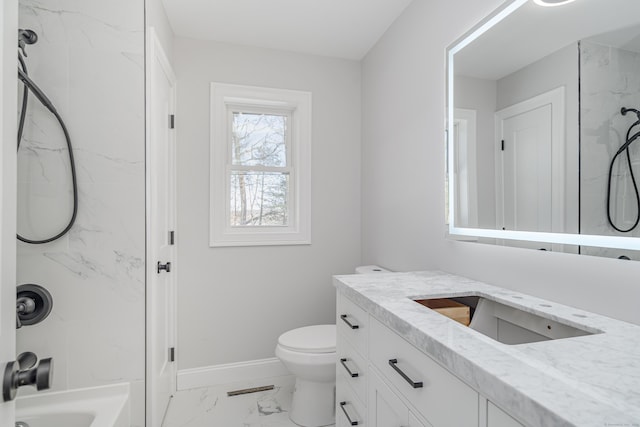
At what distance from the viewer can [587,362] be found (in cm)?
68

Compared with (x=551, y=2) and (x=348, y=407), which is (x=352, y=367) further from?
(x=551, y=2)

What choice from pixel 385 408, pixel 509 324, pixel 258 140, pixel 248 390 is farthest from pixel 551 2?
pixel 248 390

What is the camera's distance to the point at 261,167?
263cm

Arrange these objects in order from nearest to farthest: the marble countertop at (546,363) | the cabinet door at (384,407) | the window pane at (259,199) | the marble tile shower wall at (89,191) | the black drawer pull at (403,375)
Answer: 1. the marble countertop at (546,363)
2. the black drawer pull at (403,375)
3. the cabinet door at (384,407)
4. the marble tile shower wall at (89,191)
5. the window pane at (259,199)

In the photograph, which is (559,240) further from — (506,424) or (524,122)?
(506,424)

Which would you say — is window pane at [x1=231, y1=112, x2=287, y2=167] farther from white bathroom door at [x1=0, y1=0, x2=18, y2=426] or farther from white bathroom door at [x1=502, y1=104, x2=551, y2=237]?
white bathroom door at [x1=0, y1=0, x2=18, y2=426]

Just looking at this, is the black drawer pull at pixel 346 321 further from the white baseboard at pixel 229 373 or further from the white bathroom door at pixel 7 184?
the white baseboard at pixel 229 373

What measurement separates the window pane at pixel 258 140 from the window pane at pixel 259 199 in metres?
A: 0.11

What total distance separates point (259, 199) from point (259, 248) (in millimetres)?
393

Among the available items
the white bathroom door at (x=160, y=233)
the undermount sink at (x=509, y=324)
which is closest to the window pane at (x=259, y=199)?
the white bathroom door at (x=160, y=233)

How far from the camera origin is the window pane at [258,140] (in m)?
2.61

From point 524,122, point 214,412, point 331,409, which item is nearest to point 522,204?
point 524,122

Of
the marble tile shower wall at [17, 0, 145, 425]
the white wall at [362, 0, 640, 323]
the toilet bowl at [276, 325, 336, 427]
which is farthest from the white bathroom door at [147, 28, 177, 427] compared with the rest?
the white wall at [362, 0, 640, 323]

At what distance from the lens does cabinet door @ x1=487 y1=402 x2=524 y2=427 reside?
60 centimetres
